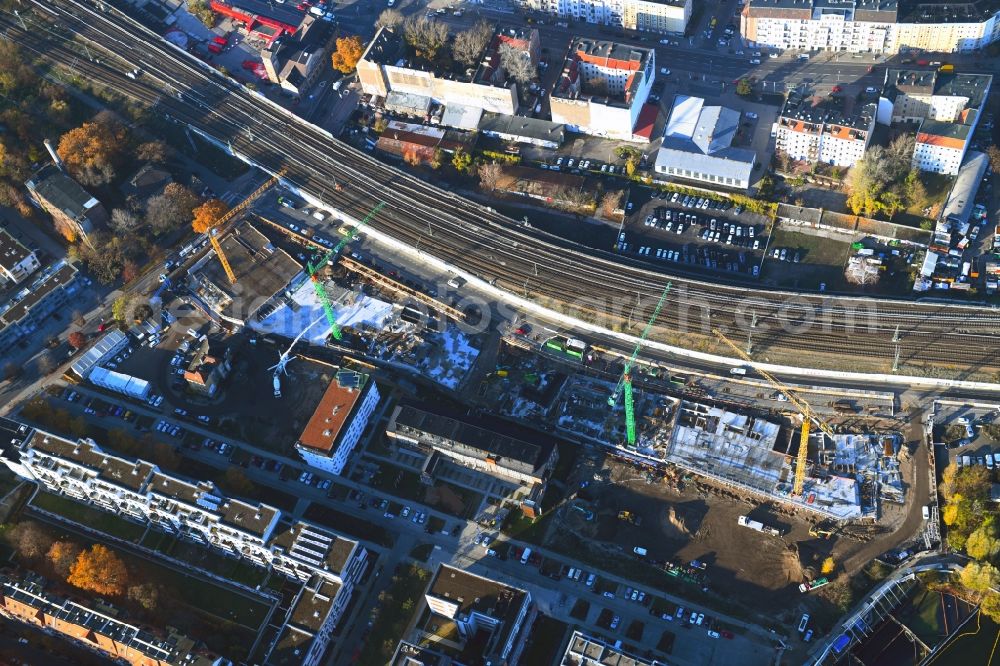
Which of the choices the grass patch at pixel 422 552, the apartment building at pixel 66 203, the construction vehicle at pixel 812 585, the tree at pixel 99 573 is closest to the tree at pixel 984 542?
the construction vehicle at pixel 812 585

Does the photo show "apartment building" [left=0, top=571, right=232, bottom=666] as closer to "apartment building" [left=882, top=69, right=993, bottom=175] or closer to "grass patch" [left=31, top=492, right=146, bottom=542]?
"grass patch" [left=31, top=492, right=146, bottom=542]

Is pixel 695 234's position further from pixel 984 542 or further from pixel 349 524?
pixel 349 524

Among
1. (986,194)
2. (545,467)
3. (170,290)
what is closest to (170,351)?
(170,290)

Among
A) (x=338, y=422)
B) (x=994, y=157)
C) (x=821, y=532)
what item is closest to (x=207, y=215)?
(x=338, y=422)

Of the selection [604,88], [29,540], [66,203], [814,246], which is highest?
[604,88]

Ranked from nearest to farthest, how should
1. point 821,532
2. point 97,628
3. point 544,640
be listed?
point 97,628
point 544,640
point 821,532

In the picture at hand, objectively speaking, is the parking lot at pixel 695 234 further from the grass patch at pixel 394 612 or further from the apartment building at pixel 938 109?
the grass patch at pixel 394 612

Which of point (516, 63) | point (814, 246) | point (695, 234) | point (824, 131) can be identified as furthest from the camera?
point (516, 63)

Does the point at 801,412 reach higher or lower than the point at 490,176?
lower
